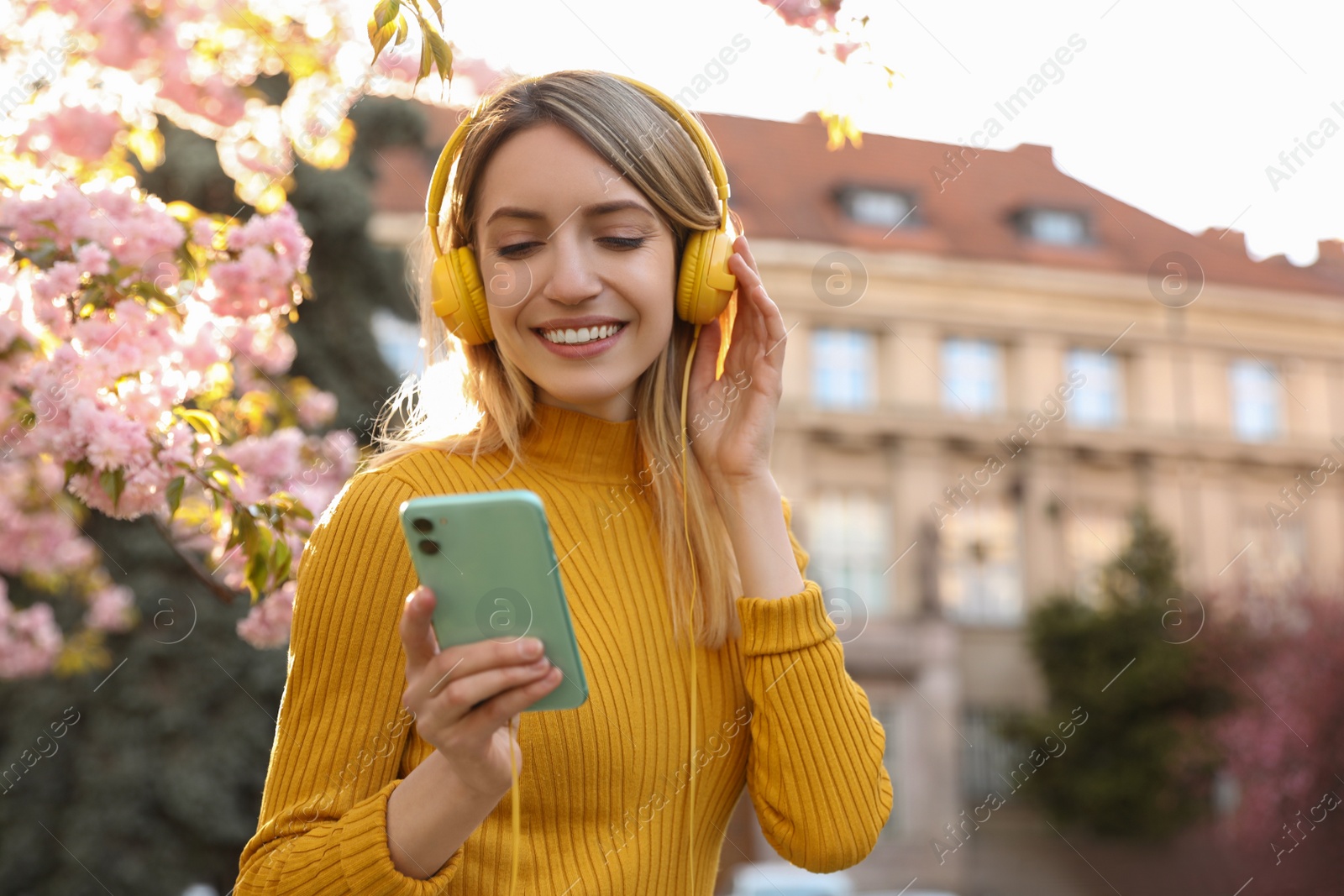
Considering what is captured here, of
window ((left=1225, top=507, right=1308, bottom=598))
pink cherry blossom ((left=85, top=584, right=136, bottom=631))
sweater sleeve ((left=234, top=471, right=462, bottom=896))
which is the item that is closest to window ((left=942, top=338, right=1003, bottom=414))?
window ((left=1225, top=507, right=1308, bottom=598))

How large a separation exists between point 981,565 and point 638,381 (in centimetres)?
2227

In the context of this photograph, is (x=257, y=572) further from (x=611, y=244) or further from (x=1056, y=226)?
(x=1056, y=226)

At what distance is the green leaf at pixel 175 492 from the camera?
8.97 ft

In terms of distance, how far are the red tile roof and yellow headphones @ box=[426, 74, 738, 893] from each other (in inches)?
858

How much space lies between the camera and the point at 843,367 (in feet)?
77.2

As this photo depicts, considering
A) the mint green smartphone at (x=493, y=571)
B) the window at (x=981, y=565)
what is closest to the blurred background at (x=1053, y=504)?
the window at (x=981, y=565)

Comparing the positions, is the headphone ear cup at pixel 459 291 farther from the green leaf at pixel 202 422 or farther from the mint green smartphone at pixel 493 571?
the green leaf at pixel 202 422

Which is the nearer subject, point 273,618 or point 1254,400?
point 273,618

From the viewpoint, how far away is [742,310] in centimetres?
205

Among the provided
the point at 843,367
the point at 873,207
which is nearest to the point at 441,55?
the point at 843,367

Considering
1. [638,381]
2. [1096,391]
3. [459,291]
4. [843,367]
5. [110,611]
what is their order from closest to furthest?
[459,291] < [638,381] < [110,611] < [843,367] < [1096,391]

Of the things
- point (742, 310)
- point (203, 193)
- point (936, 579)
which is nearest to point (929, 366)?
point (936, 579)

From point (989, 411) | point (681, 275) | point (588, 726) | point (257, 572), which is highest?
point (989, 411)

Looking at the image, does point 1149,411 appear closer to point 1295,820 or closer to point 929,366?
point 929,366
